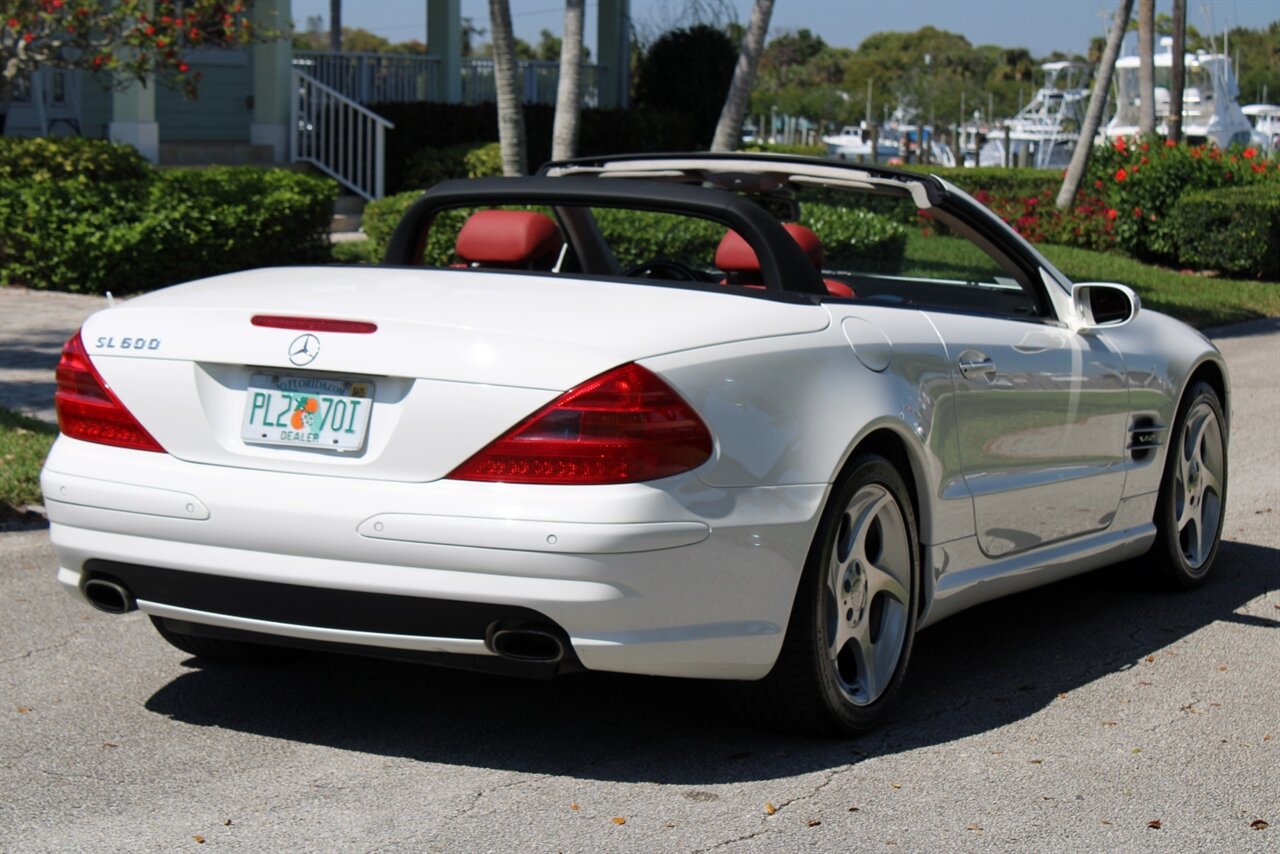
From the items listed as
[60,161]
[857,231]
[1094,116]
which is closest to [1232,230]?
[1094,116]

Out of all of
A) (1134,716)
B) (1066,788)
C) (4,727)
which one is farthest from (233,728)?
→ (1134,716)

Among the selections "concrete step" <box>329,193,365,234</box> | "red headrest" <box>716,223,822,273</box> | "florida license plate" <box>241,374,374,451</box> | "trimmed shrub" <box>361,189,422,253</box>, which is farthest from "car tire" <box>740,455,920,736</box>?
"concrete step" <box>329,193,365,234</box>

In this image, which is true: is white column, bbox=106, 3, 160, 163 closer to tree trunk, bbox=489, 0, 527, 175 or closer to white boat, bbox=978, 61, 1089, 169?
Result: tree trunk, bbox=489, 0, 527, 175

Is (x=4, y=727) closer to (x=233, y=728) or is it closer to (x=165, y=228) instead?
(x=233, y=728)

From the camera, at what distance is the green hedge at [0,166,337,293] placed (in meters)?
15.0

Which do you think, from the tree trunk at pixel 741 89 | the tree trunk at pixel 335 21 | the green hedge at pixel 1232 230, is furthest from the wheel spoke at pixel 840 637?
the tree trunk at pixel 335 21

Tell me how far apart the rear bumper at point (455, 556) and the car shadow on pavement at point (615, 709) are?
0.40 m

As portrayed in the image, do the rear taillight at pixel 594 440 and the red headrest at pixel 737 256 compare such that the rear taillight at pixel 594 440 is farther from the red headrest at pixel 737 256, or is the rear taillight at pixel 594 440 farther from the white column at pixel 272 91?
the white column at pixel 272 91

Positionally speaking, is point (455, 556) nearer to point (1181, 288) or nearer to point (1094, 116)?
point (1181, 288)

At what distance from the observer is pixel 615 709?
507cm

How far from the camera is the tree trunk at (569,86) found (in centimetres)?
1716

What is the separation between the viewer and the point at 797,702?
461 centimetres

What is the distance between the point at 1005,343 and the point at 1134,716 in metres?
1.17

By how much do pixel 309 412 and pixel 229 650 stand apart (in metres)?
1.36
